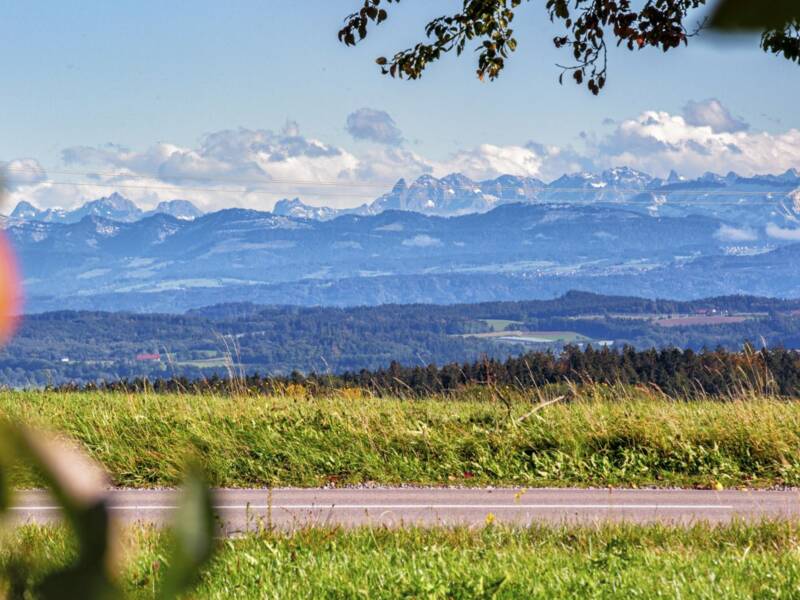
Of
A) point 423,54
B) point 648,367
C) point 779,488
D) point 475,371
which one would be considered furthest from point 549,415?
point 648,367

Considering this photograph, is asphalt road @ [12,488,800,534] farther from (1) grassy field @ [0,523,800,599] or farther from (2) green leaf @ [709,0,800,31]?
(2) green leaf @ [709,0,800,31]

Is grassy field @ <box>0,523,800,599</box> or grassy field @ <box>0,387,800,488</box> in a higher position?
grassy field @ <box>0,523,800,599</box>

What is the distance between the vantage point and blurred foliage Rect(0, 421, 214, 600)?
0.49 m

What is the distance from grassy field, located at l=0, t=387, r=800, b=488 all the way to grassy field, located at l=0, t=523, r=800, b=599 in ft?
14.6

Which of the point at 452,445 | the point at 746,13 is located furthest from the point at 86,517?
the point at 452,445

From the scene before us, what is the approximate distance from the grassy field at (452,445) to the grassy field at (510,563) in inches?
175

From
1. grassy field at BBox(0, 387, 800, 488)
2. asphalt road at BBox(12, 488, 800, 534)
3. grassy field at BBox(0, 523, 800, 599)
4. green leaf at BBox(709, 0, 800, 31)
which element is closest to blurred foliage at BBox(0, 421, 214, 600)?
green leaf at BBox(709, 0, 800, 31)

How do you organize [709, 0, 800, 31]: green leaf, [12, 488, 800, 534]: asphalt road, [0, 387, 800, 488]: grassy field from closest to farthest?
[709, 0, 800, 31]: green leaf
[12, 488, 800, 534]: asphalt road
[0, 387, 800, 488]: grassy field

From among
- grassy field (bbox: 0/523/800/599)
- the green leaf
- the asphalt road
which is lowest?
the asphalt road

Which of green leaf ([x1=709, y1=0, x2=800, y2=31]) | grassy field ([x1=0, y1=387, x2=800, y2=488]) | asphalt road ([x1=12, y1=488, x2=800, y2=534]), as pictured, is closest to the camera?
green leaf ([x1=709, y1=0, x2=800, y2=31])

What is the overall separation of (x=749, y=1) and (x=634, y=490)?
43.5ft

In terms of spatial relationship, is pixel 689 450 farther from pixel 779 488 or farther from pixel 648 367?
pixel 648 367

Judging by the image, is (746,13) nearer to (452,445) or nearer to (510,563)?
(510,563)

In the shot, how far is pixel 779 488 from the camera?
12867 millimetres
